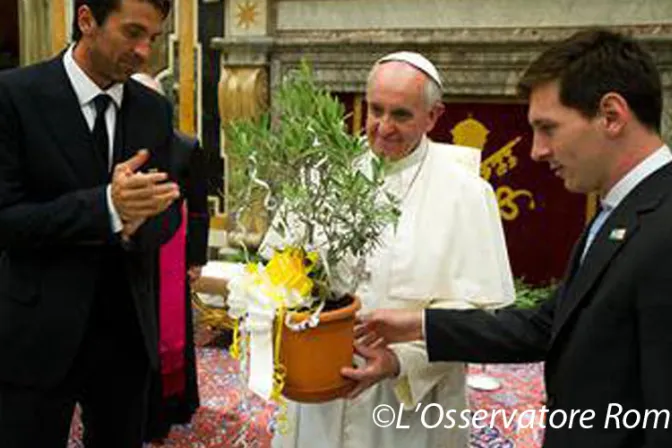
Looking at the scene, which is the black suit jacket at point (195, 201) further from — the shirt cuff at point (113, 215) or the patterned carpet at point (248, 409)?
the shirt cuff at point (113, 215)

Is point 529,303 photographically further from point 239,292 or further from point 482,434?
point 239,292

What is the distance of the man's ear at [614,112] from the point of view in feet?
4.16

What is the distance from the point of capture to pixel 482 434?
3.27 metres

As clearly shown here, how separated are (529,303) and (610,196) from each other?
3.26m

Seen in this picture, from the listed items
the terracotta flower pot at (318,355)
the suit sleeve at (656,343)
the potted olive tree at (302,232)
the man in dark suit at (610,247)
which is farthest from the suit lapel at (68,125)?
the suit sleeve at (656,343)

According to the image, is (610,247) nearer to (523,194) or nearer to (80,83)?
(80,83)

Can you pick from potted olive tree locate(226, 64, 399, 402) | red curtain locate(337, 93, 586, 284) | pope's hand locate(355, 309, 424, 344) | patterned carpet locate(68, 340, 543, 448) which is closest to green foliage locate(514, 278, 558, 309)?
red curtain locate(337, 93, 586, 284)

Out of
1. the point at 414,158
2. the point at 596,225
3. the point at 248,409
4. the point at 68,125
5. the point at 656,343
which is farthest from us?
the point at 248,409

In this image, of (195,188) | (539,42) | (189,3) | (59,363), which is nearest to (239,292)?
(59,363)

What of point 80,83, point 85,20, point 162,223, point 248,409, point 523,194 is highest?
point 85,20

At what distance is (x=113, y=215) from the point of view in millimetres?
1607

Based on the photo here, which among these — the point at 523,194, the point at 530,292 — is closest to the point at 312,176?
the point at 530,292

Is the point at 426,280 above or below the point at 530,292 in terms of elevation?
above

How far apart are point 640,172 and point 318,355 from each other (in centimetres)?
68
